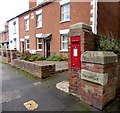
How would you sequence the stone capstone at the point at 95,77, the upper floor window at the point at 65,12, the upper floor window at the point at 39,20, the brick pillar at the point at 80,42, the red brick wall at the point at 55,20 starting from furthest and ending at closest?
the upper floor window at the point at 39,20
the upper floor window at the point at 65,12
the red brick wall at the point at 55,20
the brick pillar at the point at 80,42
the stone capstone at the point at 95,77

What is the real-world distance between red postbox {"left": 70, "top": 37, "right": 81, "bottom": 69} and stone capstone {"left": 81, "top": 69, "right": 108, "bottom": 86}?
0.31 m

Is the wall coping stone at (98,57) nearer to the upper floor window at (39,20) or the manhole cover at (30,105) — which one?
the manhole cover at (30,105)

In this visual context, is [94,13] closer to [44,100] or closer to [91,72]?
[91,72]

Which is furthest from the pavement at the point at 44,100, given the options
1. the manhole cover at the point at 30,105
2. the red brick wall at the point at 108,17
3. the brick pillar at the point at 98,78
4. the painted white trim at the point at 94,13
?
the red brick wall at the point at 108,17

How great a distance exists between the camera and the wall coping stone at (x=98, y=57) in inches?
91.4

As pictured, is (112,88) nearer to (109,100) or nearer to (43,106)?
(109,100)

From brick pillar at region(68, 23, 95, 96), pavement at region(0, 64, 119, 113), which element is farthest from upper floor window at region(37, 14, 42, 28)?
pavement at region(0, 64, 119, 113)

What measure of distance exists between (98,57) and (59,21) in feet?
28.0

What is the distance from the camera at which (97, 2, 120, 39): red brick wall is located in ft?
24.6

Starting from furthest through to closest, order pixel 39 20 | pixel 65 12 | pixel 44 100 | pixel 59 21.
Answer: pixel 39 20 < pixel 59 21 < pixel 65 12 < pixel 44 100

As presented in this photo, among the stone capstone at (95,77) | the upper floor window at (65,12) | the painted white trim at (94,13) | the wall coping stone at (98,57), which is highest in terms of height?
the upper floor window at (65,12)

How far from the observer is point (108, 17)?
8.34m

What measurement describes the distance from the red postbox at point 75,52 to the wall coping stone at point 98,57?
0.22 m

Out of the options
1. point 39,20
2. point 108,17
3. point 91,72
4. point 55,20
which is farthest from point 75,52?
point 39,20
